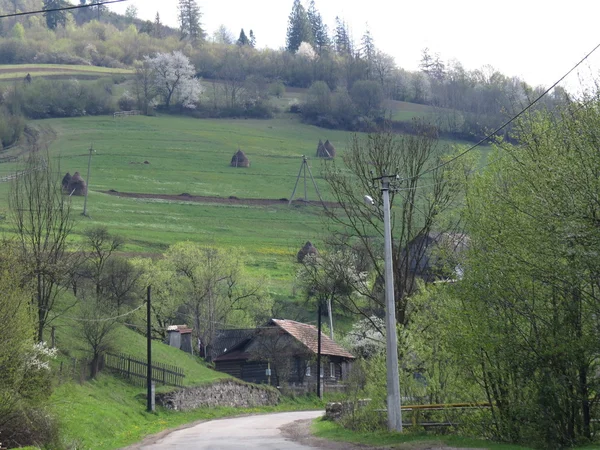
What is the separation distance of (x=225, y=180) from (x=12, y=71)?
85594mm

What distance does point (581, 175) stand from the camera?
1783 cm

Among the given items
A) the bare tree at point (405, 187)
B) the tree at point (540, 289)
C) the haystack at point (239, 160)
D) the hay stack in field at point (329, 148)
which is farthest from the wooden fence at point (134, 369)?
the hay stack in field at point (329, 148)

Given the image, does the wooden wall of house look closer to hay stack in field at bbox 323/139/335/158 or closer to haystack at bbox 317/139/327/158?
haystack at bbox 317/139/327/158

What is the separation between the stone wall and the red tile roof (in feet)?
16.2

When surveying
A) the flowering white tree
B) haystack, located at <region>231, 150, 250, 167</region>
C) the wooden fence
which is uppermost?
the flowering white tree

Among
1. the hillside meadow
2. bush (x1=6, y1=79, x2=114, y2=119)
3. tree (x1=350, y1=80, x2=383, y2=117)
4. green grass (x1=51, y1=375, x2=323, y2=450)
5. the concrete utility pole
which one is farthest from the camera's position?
tree (x1=350, y1=80, x2=383, y2=117)

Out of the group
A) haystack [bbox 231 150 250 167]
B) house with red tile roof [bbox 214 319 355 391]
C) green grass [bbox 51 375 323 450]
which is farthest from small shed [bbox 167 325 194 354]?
haystack [bbox 231 150 250 167]

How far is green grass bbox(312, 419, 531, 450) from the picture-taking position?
65.9ft

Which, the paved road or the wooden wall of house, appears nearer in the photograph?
the paved road

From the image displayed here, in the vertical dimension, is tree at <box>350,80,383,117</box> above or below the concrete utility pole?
above

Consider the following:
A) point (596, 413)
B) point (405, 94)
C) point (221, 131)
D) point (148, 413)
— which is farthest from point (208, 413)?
point (405, 94)

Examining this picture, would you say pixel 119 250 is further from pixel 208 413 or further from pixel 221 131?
pixel 221 131

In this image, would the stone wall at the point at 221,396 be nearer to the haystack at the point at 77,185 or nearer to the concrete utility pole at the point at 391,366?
the concrete utility pole at the point at 391,366

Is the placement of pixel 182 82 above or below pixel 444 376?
above
